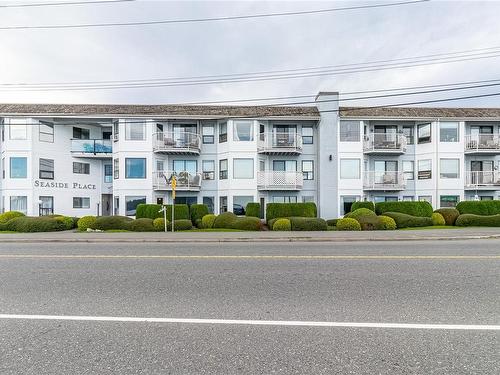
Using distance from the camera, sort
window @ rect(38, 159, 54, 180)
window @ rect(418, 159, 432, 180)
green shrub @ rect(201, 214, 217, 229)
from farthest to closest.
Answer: window @ rect(418, 159, 432, 180) → window @ rect(38, 159, 54, 180) → green shrub @ rect(201, 214, 217, 229)

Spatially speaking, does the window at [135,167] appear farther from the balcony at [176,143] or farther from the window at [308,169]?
the window at [308,169]

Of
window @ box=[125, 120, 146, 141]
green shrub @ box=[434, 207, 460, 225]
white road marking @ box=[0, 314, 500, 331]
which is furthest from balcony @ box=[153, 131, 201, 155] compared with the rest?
Result: white road marking @ box=[0, 314, 500, 331]

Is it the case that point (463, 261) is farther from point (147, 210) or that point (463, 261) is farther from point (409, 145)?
point (409, 145)

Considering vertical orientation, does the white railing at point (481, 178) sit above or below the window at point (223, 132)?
below

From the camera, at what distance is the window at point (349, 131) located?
81.3 ft

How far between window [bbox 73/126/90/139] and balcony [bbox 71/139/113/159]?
863 mm

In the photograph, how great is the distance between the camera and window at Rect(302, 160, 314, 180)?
25.3 metres

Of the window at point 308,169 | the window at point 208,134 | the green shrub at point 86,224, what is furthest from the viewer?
the window at point 308,169

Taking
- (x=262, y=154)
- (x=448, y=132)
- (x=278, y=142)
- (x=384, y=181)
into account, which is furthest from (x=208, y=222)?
(x=448, y=132)

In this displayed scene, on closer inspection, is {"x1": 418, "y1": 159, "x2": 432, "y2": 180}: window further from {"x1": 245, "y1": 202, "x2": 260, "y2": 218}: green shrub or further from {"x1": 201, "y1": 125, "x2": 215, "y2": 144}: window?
{"x1": 201, "y1": 125, "x2": 215, "y2": 144}: window

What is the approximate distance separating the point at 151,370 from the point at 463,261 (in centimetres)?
812

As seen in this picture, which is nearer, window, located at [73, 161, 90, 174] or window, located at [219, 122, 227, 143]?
window, located at [219, 122, 227, 143]

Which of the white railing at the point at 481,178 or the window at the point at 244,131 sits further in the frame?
the white railing at the point at 481,178

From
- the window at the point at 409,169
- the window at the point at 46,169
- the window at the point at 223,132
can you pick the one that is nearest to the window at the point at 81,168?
the window at the point at 46,169
